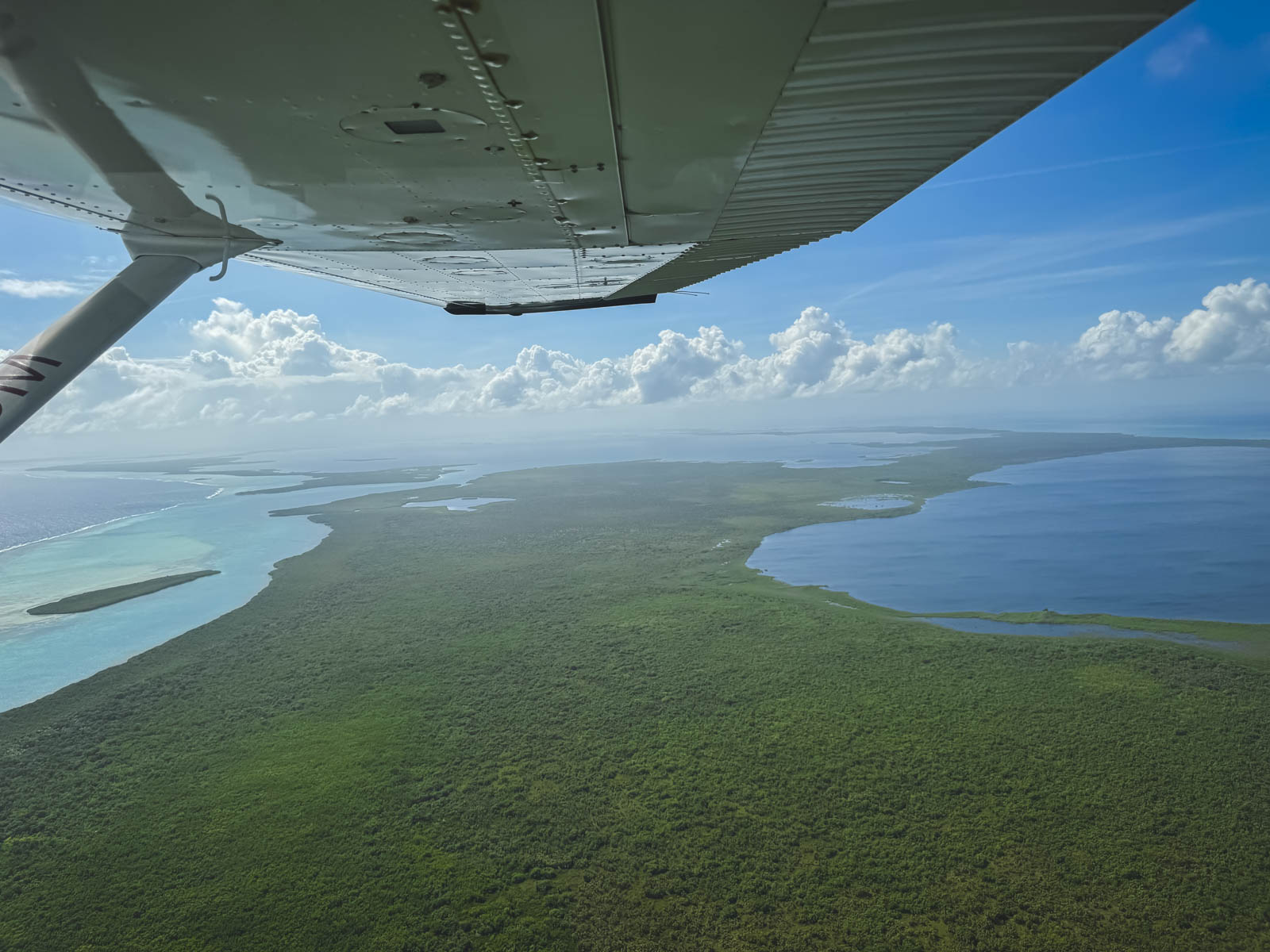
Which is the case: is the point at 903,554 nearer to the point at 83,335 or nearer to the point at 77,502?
the point at 83,335

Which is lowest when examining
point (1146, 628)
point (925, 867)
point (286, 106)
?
point (1146, 628)

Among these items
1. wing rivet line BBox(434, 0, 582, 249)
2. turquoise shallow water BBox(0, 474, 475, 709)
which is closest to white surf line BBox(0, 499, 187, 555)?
turquoise shallow water BBox(0, 474, 475, 709)

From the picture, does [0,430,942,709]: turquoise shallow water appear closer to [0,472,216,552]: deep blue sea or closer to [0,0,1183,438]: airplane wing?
[0,472,216,552]: deep blue sea

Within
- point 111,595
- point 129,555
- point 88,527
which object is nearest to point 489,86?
point 111,595

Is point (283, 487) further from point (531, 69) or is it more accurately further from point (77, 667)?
point (531, 69)

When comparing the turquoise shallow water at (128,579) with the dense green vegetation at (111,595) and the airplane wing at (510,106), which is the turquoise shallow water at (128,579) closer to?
the dense green vegetation at (111,595)

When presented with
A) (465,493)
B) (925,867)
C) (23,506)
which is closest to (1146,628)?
(925,867)
